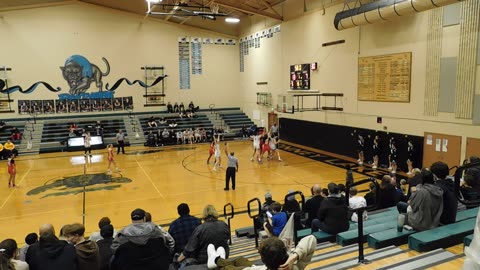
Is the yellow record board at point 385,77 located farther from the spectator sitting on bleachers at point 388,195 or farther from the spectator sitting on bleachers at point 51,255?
the spectator sitting on bleachers at point 51,255

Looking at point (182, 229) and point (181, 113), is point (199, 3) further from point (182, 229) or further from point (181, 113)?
point (182, 229)

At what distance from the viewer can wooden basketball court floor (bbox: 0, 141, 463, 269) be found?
1026 centimetres

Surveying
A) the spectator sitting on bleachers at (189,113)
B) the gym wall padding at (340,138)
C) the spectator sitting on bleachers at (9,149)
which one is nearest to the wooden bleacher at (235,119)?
the spectator sitting on bleachers at (189,113)

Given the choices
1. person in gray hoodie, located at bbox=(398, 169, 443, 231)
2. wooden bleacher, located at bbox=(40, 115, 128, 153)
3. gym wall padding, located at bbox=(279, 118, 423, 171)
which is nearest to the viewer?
person in gray hoodie, located at bbox=(398, 169, 443, 231)

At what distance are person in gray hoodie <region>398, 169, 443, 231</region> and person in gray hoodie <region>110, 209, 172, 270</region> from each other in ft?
11.0

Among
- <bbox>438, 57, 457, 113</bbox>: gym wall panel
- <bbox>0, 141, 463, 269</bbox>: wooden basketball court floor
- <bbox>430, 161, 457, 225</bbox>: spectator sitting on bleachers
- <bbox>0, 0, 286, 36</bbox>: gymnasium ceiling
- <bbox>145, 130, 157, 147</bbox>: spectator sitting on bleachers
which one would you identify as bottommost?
<bbox>0, 141, 463, 269</bbox>: wooden basketball court floor

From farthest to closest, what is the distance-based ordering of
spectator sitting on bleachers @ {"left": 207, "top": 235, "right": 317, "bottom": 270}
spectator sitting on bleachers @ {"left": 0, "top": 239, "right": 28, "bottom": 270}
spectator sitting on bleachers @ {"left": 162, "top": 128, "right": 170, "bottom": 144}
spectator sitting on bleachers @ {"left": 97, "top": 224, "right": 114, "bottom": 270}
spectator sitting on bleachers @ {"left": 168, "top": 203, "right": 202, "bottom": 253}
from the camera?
spectator sitting on bleachers @ {"left": 162, "top": 128, "right": 170, "bottom": 144} → spectator sitting on bleachers @ {"left": 168, "top": 203, "right": 202, "bottom": 253} → spectator sitting on bleachers @ {"left": 97, "top": 224, "right": 114, "bottom": 270} → spectator sitting on bleachers @ {"left": 0, "top": 239, "right": 28, "bottom": 270} → spectator sitting on bleachers @ {"left": 207, "top": 235, "right": 317, "bottom": 270}

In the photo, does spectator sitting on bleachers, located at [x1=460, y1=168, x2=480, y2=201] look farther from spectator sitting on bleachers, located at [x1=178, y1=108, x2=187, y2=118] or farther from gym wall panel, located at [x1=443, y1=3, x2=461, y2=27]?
spectator sitting on bleachers, located at [x1=178, y1=108, x2=187, y2=118]

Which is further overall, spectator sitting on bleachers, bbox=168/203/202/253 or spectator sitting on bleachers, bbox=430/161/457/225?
spectator sitting on bleachers, bbox=168/203/202/253

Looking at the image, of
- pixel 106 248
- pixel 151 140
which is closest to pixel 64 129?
pixel 151 140

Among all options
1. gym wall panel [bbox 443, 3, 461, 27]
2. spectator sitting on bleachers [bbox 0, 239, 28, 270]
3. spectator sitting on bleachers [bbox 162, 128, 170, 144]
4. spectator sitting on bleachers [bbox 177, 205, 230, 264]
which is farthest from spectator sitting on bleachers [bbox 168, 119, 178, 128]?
spectator sitting on bleachers [bbox 0, 239, 28, 270]

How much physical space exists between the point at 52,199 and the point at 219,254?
10.1m

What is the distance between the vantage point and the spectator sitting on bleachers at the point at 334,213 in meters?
5.71

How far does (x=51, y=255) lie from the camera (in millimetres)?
3809
